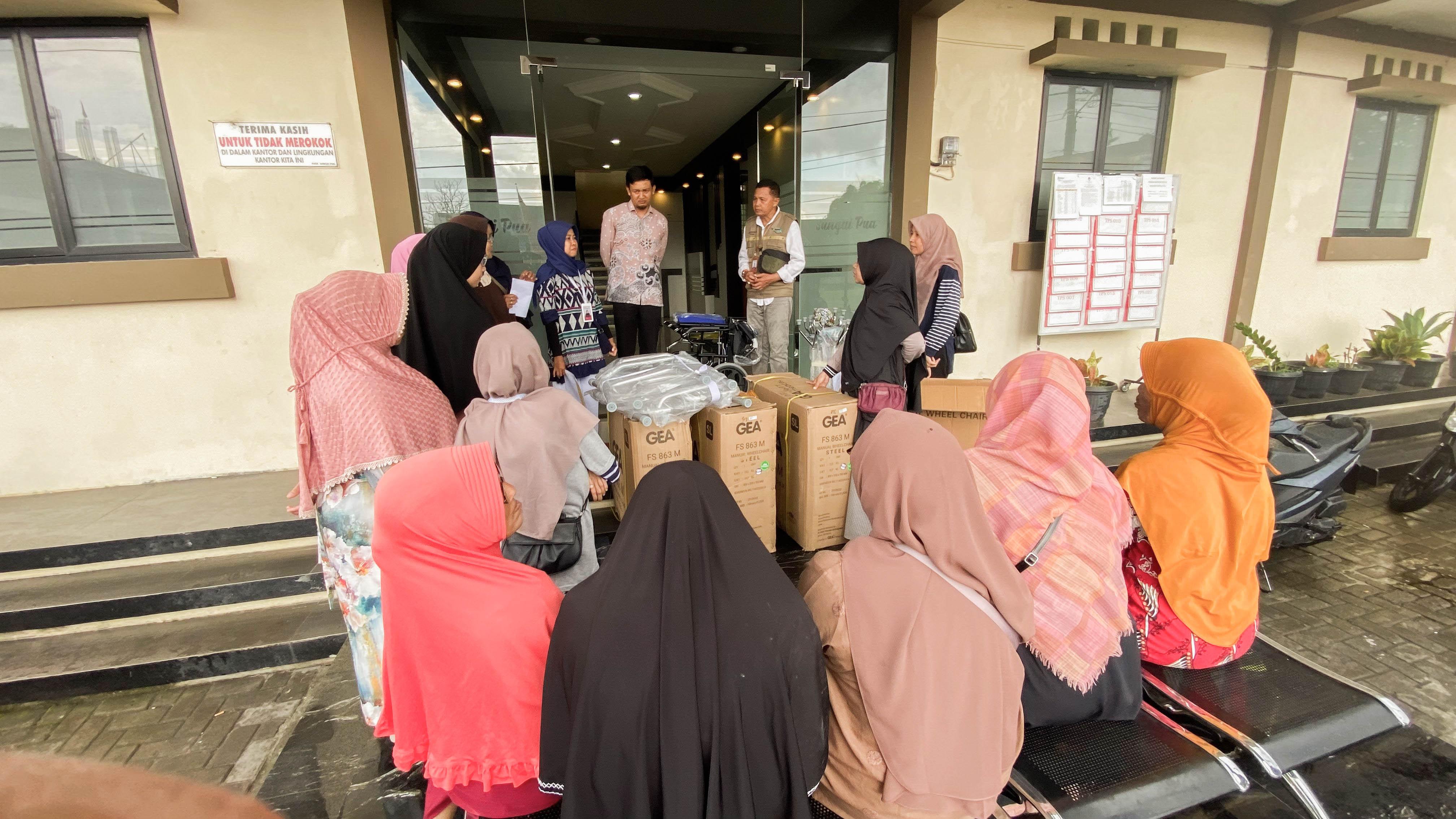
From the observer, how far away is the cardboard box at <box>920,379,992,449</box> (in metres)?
2.99

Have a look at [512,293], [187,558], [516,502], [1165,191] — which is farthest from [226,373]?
[1165,191]

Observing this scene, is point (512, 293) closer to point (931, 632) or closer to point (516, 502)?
point (516, 502)

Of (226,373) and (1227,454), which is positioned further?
(226,373)

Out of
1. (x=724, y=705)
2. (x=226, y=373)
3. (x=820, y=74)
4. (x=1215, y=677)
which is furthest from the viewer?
(x=820, y=74)

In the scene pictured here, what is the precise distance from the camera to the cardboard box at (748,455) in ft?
7.72

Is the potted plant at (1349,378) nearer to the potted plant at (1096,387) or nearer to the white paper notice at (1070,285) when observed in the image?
the potted plant at (1096,387)

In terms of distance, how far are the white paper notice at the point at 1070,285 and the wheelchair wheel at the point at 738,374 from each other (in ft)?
10.8

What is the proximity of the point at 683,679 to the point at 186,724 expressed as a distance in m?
2.47

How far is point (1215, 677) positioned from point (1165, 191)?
4.62 metres

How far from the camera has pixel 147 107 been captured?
3367 mm

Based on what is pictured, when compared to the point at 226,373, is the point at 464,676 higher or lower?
lower

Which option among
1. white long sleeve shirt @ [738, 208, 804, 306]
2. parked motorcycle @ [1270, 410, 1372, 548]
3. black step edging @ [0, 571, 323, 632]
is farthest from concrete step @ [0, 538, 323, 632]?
parked motorcycle @ [1270, 410, 1372, 548]

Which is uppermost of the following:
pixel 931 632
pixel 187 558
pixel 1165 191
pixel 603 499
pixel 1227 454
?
pixel 1165 191

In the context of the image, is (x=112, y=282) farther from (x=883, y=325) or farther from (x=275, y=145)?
(x=883, y=325)
